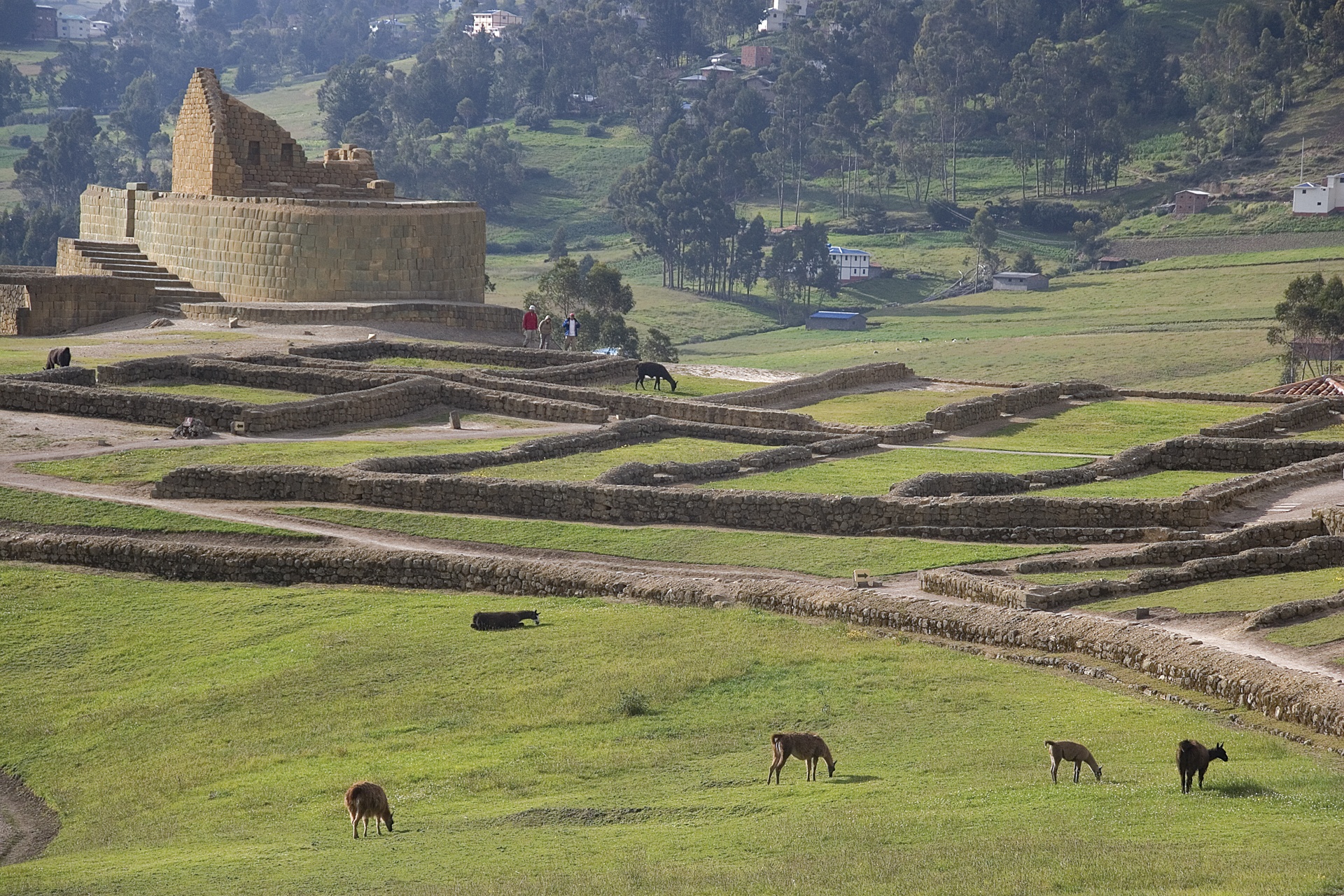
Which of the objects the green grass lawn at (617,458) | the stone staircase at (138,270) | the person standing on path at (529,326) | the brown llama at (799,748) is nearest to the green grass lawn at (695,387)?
the person standing on path at (529,326)

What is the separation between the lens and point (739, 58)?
16288cm

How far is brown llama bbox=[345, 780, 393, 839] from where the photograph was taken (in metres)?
14.6

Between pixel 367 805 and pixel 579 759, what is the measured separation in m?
2.47

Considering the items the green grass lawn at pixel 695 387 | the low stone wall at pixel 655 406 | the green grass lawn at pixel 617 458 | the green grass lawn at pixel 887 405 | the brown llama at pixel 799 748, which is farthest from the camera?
the green grass lawn at pixel 695 387

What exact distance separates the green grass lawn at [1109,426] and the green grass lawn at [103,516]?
A: 13.7 m

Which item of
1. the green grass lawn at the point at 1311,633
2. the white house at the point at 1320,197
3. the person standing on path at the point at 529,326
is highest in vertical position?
the white house at the point at 1320,197

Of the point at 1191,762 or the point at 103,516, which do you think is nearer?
the point at 1191,762

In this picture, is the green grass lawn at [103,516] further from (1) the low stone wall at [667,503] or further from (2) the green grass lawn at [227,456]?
(2) the green grass lawn at [227,456]

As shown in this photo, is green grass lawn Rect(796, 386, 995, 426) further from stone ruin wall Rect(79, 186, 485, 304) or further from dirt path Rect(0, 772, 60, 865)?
dirt path Rect(0, 772, 60, 865)

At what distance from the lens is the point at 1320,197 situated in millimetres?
104250

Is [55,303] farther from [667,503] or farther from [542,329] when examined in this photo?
[667,503]

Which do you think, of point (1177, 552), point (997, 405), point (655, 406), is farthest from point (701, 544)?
point (997, 405)

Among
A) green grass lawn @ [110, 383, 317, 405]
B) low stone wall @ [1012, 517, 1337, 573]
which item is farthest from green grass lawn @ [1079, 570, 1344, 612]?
green grass lawn @ [110, 383, 317, 405]

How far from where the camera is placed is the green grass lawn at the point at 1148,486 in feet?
90.2
